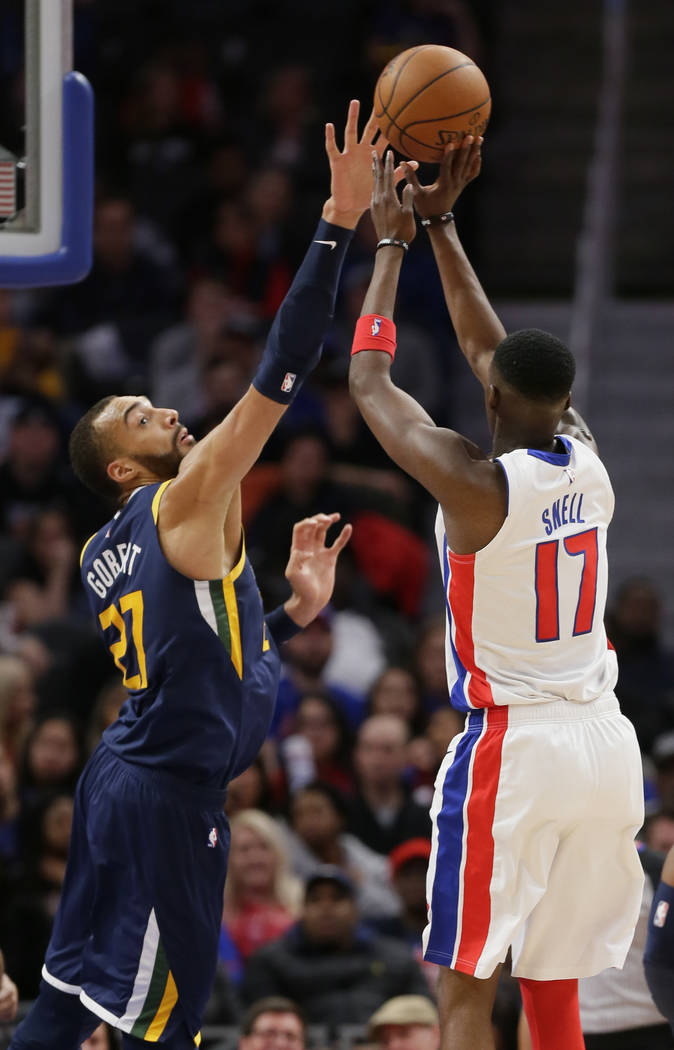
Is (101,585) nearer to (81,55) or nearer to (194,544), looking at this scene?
(194,544)

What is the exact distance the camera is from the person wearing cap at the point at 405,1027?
6.49 m

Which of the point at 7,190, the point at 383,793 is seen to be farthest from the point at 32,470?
the point at 7,190

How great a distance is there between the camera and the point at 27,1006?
6.59 metres

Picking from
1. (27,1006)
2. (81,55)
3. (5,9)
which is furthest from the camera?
(5,9)

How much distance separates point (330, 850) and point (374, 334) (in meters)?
4.17

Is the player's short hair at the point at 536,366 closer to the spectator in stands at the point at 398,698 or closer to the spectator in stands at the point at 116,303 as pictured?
the spectator in stands at the point at 398,698

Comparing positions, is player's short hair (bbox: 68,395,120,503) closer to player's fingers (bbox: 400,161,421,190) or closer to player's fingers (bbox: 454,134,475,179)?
player's fingers (bbox: 400,161,421,190)

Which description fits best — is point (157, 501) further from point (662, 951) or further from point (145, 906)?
point (662, 951)

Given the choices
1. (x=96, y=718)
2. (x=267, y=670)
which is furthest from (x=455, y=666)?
(x=96, y=718)

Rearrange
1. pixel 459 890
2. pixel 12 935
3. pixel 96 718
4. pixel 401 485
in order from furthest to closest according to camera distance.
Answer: pixel 401 485, pixel 96 718, pixel 12 935, pixel 459 890

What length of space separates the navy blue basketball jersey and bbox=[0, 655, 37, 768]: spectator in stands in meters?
4.33

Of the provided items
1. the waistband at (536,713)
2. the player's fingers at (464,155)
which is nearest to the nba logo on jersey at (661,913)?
the waistband at (536,713)

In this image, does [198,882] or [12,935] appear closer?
[198,882]

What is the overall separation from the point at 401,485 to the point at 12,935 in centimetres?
455
